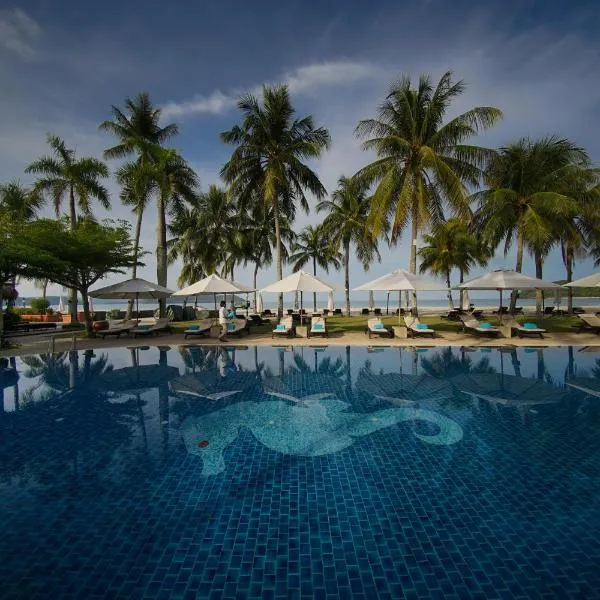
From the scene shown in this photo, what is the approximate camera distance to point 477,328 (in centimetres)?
1591

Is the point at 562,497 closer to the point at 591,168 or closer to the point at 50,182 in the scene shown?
the point at 591,168

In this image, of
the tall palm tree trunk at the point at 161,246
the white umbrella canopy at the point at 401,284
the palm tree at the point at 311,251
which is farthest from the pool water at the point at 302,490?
the palm tree at the point at 311,251

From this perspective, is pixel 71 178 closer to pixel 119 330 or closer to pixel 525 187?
pixel 119 330

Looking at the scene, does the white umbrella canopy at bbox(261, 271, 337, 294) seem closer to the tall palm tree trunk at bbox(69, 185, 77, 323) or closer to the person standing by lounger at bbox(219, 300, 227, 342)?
the person standing by lounger at bbox(219, 300, 227, 342)

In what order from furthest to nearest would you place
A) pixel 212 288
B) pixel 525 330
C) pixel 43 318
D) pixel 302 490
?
pixel 43 318
pixel 212 288
pixel 525 330
pixel 302 490

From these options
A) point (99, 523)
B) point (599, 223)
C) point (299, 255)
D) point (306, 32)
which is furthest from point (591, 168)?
point (99, 523)

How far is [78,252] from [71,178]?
8965 millimetres

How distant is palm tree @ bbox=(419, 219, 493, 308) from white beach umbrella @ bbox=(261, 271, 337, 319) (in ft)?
54.0

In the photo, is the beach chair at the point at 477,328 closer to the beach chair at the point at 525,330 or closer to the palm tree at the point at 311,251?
the beach chair at the point at 525,330

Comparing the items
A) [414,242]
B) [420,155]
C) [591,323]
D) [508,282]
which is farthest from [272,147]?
[591,323]

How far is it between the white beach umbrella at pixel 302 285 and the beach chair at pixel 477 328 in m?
6.41

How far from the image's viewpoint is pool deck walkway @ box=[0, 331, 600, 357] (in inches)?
562

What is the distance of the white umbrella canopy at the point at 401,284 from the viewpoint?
52.6 feet

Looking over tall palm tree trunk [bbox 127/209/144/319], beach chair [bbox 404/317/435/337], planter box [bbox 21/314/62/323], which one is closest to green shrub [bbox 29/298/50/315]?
planter box [bbox 21/314/62/323]
